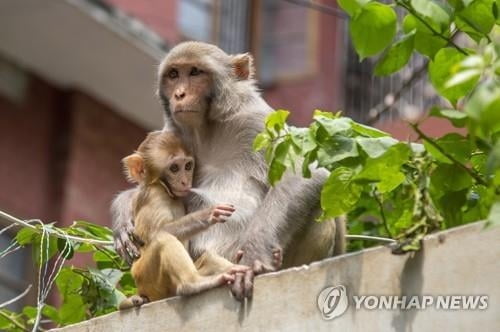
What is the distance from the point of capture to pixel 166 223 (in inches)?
407

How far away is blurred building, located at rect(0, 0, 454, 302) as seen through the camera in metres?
23.4

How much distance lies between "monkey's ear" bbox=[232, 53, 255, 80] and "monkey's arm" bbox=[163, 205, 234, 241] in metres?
1.42

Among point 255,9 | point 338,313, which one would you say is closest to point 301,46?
point 255,9

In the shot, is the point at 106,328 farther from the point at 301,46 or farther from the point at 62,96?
the point at 301,46

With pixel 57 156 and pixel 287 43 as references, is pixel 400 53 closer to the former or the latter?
pixel 57 156

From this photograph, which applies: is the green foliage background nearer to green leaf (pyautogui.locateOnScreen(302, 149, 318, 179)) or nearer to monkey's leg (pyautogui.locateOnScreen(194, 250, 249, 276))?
green leaf (pyautogui.locateOnScreen(302, 149, 318, 179))

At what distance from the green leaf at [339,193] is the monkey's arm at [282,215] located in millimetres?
1129

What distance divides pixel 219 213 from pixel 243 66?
1.63 m

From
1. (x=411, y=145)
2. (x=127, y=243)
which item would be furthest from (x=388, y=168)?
(x=127, y=243)

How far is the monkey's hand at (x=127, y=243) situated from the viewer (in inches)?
415

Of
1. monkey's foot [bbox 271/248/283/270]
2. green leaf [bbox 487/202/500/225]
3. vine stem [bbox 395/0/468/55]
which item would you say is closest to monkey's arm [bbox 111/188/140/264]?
monkey's foot [bbox 271/248/283/270]

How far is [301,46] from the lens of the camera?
2978 centimetres

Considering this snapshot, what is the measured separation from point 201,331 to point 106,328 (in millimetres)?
711

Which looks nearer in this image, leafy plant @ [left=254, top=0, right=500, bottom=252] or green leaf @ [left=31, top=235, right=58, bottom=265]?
leafy plant @ [left=254, top=0, right=500, bottom=252]
